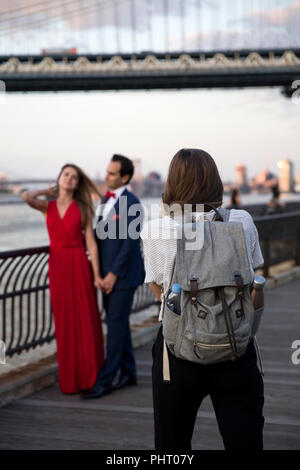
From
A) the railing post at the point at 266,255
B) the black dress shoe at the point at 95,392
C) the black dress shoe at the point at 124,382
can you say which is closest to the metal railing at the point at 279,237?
the railing post at the point at 266,255

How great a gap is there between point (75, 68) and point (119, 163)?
8588 cm

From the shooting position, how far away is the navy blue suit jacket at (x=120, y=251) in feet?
14.2

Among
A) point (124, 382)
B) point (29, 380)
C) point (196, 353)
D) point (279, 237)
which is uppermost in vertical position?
point (196, 353)

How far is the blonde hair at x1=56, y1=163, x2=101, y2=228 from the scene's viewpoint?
4.46m

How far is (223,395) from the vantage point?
200cm

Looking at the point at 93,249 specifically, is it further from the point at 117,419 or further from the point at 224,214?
the point at 224,214

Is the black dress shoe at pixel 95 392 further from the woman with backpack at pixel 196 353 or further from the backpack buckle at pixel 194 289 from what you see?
the backpack buckle at pixel 194 289

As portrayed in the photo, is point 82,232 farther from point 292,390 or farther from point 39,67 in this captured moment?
point 39,67

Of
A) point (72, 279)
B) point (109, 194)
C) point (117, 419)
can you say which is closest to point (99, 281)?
point (72, 279)

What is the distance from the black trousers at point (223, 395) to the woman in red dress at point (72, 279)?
7.90 feet

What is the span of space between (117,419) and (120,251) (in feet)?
3.59

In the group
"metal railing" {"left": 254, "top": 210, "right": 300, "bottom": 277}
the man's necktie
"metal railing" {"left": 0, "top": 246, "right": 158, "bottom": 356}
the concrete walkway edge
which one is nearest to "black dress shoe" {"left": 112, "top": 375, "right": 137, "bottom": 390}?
the concrete walkway edge

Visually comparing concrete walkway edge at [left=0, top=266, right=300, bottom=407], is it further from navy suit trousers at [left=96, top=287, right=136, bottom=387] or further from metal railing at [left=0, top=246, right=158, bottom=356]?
navy suit trousers at [left=96, top=287, right=136, bottom=387]
